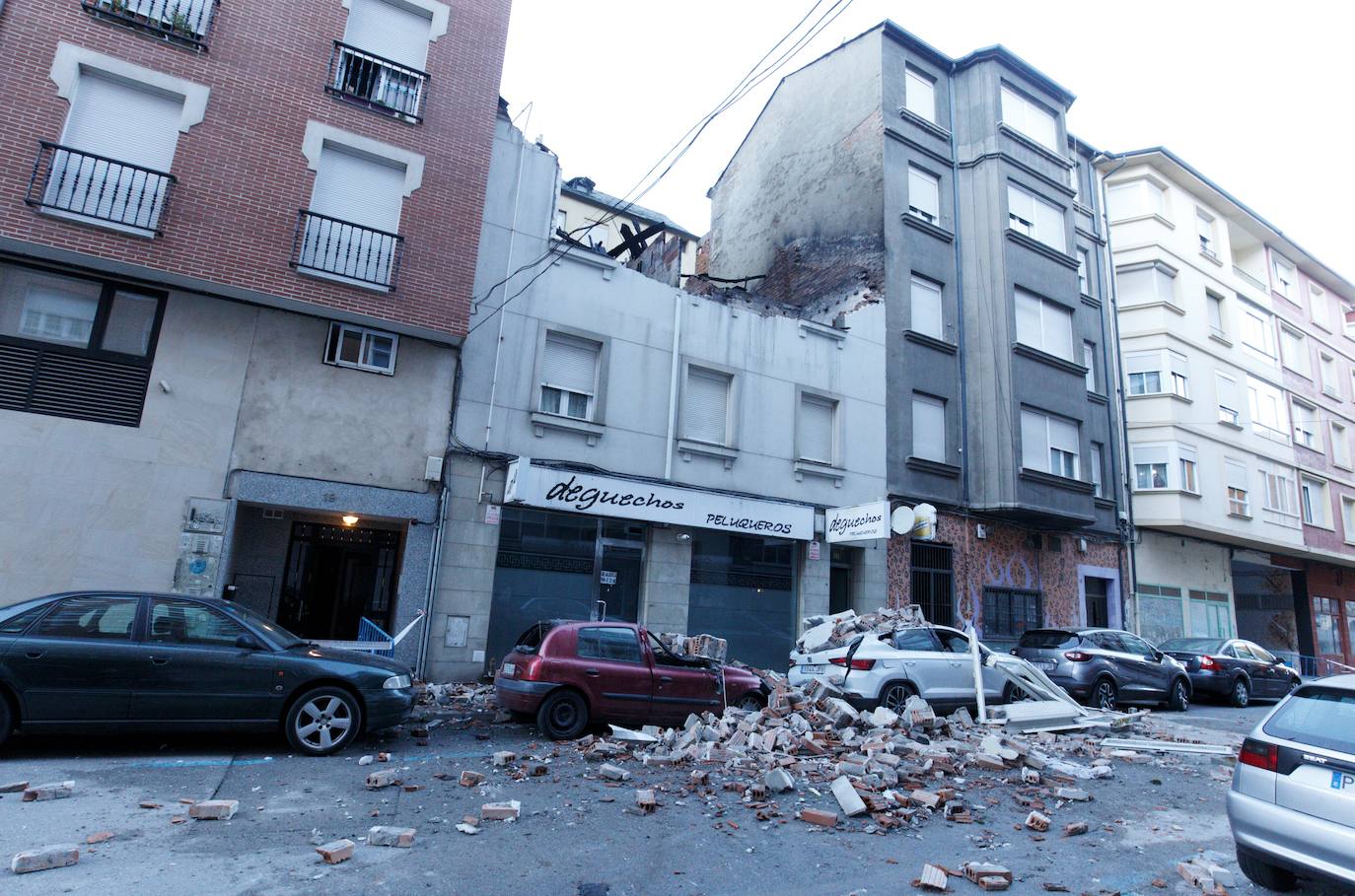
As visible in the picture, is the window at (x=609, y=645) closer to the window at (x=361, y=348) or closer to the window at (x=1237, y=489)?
the window at (x=361, y=348)

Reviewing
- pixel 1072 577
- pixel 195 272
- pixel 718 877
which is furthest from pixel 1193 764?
pixel 195 272

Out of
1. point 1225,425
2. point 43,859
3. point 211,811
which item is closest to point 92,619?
point 211,811

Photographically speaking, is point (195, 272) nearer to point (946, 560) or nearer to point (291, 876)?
point (291, 876)

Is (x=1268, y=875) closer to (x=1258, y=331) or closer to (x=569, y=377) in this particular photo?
(x=569, y=377)

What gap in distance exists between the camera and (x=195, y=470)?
10.9 m

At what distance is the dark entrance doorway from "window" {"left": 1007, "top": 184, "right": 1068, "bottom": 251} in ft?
56.0

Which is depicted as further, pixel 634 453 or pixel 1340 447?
pixel 1340 447

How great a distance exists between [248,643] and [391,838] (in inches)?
133

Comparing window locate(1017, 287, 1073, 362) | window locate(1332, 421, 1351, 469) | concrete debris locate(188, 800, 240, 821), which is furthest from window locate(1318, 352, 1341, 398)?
concrete debris locate(188, 800, 240, 821)

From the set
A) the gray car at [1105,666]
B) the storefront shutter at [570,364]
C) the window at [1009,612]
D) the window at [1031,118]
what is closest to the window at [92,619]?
the storefront shutter at [570,364]

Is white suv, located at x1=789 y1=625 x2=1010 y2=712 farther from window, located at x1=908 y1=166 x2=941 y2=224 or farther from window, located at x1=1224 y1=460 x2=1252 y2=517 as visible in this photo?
window, located at x1=1224 y1=460 x2=1252 y2=517

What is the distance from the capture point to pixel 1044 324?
66.1ft

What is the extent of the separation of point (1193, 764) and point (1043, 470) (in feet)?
35.0

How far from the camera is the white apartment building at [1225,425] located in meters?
22.2
